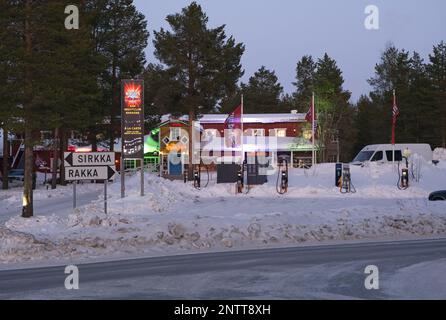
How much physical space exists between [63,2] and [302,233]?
45.0ft

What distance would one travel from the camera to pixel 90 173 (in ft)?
70.9

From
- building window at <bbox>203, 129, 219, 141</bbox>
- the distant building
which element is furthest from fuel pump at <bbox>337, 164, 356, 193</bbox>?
building window at <bbox>203, 129, 219, 141</bbox>

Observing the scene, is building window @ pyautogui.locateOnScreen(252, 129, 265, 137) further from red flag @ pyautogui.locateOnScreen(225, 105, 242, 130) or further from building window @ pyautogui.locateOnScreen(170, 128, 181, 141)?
red flag @ pyautogui.locateOnScreen(225, 105, 242, 130)

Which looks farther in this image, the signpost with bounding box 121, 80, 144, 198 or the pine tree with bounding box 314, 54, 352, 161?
the pine tree with bounding box 314, 54, 352, 161

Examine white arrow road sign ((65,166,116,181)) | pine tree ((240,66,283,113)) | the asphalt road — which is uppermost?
pine tree ((240,66,283,113))

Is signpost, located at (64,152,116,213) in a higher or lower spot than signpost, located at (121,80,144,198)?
lower

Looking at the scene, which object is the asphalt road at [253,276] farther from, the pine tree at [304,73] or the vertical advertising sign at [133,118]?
the pine tree at [304,73]

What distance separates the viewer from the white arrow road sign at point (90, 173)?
2139 centimetres

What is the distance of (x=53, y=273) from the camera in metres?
12.3

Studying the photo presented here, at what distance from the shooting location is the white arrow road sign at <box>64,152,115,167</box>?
21.5 metres

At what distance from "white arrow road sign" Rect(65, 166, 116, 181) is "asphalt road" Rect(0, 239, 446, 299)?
7.71m

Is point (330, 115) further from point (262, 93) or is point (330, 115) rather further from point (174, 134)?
point (262, 93)

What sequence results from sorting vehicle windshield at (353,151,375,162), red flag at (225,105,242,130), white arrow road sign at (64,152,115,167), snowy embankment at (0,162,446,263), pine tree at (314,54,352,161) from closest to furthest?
snowy embankment at (0,162,446,263), white arrow road sign at (64,152,115,167), vehicle windshield at (353,151,375,162), red flag at (225,105,242,130), pine tree at (314,54,352,161)

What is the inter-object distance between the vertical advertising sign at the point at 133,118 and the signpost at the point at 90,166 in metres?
8.15
